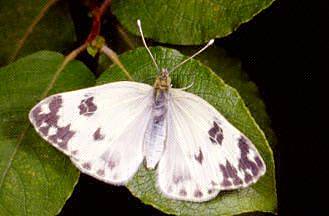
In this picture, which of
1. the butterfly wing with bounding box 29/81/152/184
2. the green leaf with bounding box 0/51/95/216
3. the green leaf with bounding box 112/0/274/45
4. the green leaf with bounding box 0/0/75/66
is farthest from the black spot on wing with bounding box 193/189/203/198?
the green leaf with bounding box 0/0/75/66

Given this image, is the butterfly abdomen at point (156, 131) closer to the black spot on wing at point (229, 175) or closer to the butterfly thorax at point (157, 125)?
the butterfly thorax at point (157, 125)

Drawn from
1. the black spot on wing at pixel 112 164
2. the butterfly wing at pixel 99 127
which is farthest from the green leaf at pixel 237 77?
the black spot on wing at pixel 112 164

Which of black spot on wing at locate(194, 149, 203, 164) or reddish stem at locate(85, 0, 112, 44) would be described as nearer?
black spot on wing at locate(194, 149, 203, 164)

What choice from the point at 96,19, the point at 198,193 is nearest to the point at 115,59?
the point at 96,19

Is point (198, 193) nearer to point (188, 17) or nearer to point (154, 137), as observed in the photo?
point (154, 137)

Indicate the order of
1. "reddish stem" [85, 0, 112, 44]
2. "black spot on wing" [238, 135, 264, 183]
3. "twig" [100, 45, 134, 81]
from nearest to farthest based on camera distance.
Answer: "black spot on wing" [238, 135, 264, 183], "twig" [100, 45, 134, 81], "reddish stem" [85, 0, 112, 44]

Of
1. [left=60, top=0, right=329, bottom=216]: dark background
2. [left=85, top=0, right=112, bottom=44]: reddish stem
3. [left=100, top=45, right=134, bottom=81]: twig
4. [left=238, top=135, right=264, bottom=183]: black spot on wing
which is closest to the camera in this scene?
[left=238, top=135, right=264, bottom=183]: black spot on wing

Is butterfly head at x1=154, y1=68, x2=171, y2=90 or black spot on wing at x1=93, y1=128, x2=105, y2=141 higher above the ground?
butterfly head at x1=154, y1=68, x2=171, y2=90

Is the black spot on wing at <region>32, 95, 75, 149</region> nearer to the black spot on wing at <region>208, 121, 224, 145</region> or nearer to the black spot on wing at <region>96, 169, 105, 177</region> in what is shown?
the black spot on wing at <region>96, 169, 105, 177</region>

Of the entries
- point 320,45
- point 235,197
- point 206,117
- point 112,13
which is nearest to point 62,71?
point 112,13
